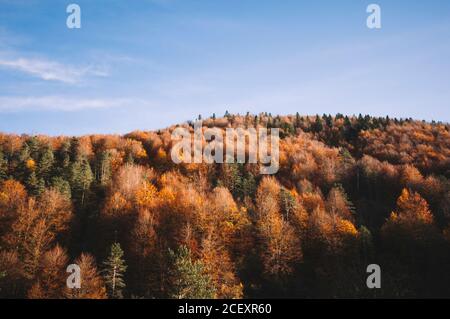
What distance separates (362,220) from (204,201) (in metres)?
42.4

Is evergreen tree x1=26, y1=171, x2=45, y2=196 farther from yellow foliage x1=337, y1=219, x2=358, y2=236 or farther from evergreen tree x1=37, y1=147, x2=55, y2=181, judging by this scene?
yellow foliage x1=337, y1=219, x2=358, y2=236

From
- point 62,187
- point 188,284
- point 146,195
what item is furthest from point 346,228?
point 62,187

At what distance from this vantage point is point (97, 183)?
9469 centimetres

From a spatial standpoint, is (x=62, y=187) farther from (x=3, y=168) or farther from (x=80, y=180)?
(x=3, y=168)

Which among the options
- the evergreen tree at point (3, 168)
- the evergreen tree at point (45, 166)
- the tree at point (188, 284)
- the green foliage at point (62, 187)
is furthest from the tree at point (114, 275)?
the evergreen tree at point (3, 168)

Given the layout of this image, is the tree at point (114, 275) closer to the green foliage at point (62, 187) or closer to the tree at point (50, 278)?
the tree at point (50, 278)

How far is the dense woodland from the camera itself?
53438mm

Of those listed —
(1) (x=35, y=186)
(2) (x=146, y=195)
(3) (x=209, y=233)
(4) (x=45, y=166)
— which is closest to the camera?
(3) (x=209, y=233)

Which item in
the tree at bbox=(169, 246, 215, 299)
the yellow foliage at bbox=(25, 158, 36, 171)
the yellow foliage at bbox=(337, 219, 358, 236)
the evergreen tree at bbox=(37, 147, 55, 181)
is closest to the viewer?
the tree at bbox=(169, 246, 215, 299)

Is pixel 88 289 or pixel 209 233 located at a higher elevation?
pixel 209 233

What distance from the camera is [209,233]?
66938 mm

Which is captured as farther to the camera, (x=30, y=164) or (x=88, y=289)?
(x=30, y=164)

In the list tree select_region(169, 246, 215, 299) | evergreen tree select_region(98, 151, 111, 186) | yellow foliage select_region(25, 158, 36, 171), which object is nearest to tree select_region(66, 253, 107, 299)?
tree select_region(169, 246, 215, 299)

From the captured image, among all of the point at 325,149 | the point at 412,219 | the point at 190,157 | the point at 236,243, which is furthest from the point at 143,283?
the point at 325,149
